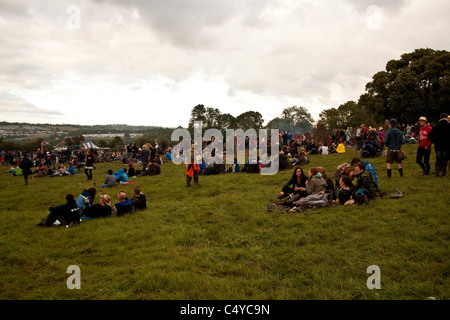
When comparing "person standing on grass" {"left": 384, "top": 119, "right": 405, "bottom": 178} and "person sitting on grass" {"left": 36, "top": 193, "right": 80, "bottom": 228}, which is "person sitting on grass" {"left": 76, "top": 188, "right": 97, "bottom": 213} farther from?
"person standing on grass" {"left": 384, "top": 119, "right": 405, "bottom": 178}

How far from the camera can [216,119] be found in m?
89.7

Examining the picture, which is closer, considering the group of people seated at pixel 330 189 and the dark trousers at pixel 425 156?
the group of people seated at pixel 330 189

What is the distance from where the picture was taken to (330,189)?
340 inches

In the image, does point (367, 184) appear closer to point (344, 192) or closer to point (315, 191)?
point (344, 192)

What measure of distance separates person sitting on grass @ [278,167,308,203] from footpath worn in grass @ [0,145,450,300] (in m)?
0.78

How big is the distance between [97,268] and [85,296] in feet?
3.75

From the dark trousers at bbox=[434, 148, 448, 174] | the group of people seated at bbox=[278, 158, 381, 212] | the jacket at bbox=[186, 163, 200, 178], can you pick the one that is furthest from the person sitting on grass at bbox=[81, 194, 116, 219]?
the dark trousers at bbox=[434, 148, 448, 174]

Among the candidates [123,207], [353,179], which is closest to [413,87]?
[353,179]

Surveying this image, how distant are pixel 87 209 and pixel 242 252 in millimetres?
5808

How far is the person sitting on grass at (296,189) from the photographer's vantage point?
8.68 metres

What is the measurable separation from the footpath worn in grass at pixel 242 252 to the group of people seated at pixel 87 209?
0.34 metres

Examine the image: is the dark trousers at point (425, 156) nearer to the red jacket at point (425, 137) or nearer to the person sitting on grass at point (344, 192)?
the red jacket at point (425, 137)

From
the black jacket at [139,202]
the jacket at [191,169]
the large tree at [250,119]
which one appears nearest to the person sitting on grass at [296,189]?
the black jacket at [139,202]

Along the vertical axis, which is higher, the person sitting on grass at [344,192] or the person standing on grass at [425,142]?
the person standing on grass at [425,142]
